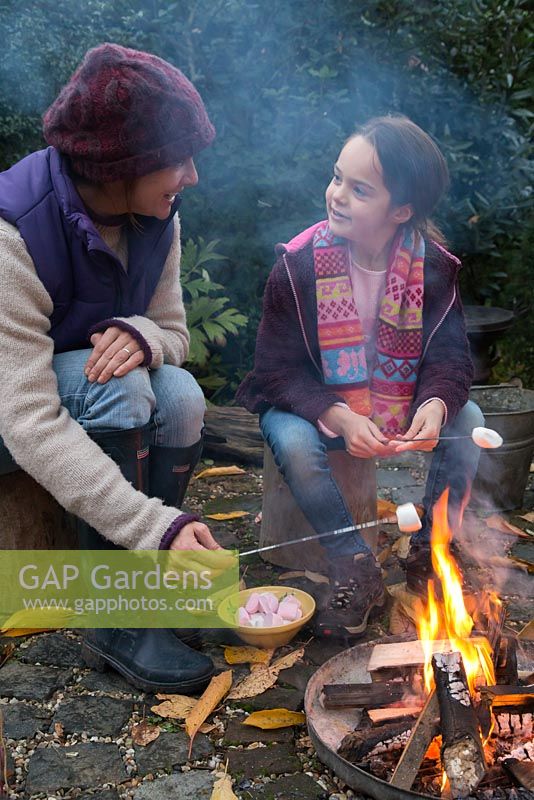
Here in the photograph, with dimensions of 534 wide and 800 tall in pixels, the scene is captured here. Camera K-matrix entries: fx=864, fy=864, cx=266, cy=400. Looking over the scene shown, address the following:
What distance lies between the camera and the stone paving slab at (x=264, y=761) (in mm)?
2234

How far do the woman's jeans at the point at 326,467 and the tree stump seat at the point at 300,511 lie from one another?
6.4 inches

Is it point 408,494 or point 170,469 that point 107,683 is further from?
point 408,494

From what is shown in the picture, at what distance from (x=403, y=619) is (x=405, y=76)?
13.1 ft

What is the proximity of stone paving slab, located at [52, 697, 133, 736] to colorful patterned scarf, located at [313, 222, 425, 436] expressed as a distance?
1324mm

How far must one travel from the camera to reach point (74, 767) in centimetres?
225

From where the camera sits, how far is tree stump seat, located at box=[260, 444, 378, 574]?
3332 millimetres

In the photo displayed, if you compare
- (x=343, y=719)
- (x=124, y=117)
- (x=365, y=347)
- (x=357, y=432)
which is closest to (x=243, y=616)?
(x=343, y=719)

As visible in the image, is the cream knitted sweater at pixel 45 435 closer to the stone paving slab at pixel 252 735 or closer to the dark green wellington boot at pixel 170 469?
the dark green wellington boot at pixel 170 469

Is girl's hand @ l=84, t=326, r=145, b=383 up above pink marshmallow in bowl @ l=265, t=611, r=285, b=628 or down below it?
above

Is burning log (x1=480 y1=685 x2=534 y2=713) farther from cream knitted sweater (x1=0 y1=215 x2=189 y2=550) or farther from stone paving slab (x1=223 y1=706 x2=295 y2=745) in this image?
cream knitted sweater (x1=0 y1=215 x2=189 y2=550)

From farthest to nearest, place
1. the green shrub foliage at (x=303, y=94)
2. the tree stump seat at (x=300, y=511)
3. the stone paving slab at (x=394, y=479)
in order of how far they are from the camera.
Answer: the green shrub foliage at (x=303, y=94)
the stone paving slab at (x=394, y=479)
the tree stump seat at (x=300, y=511)

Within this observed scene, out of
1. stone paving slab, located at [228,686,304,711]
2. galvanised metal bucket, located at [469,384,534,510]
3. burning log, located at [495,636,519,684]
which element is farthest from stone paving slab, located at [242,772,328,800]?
galvanised metal bucket, located at [469,384,534,510]

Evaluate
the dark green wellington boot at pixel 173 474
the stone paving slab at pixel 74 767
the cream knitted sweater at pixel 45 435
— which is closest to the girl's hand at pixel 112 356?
the cream knitted sweater at pixel 45 435

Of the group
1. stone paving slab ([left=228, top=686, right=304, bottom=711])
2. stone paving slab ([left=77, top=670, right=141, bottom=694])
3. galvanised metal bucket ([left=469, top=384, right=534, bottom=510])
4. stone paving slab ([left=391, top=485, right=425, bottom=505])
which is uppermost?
stone paving slab ([left=228, top=686, right=304, bottom=711])
